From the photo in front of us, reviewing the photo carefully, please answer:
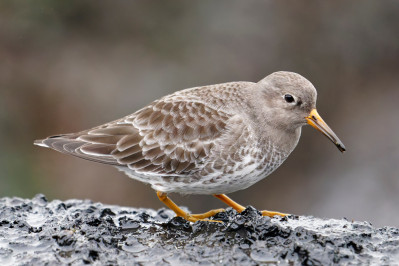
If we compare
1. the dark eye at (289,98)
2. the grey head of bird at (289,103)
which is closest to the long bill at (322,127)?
the grey head of bird at (289,103)

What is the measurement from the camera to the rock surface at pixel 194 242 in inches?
215

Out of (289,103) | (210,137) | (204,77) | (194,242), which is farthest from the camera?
(204,77)

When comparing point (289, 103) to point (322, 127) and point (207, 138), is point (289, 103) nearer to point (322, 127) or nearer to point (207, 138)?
point (322, 127)

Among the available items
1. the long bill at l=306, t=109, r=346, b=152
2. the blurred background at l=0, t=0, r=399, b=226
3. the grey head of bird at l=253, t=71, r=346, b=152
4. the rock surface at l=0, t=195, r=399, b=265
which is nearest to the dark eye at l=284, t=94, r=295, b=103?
the grey head of bird at l=253, t=71, r=346, b=152

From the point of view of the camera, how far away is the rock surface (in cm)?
547

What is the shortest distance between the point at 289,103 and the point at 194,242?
224 centimetres

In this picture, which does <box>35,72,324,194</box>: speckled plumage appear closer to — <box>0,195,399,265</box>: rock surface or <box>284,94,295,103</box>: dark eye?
<box>284,94,295,103</box>: dark eye

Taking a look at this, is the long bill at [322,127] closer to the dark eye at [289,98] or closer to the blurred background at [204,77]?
the dark eye at [289,98]

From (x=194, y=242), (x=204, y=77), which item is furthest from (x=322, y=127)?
(x=204, y=77)

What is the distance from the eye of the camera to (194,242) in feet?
19.3

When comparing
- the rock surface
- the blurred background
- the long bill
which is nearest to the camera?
the rock surface

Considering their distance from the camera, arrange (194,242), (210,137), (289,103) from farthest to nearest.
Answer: (289,103) < (210,137) < (194,242)

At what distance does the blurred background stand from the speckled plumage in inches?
180

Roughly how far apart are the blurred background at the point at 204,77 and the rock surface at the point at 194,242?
17.6 feet
